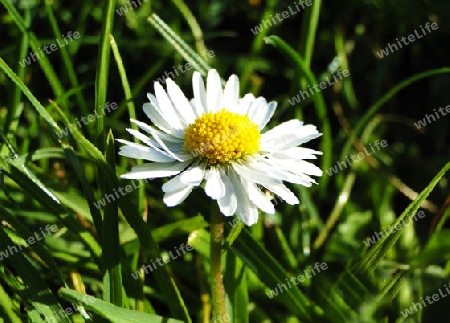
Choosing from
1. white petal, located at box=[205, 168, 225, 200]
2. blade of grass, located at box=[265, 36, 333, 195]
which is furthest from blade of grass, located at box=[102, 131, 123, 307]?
blade of grass, located at box=[265, 36, 333, 195]

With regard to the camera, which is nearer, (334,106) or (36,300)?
(36,300)

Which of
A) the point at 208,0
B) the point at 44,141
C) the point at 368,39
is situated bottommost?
the point at 368,39

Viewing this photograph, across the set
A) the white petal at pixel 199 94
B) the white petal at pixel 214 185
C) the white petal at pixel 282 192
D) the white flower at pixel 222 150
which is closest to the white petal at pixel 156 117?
the white flower at pixel 222 150

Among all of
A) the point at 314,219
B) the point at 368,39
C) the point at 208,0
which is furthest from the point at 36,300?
A: the point at 368,39

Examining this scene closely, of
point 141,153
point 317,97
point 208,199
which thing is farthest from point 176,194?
point 317,97

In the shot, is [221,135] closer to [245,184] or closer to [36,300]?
[245,184]

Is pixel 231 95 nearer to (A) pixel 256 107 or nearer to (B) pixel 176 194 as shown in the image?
(A) pixel 256 107

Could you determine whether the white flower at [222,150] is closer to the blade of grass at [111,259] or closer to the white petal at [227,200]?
the white petal at [227,200]
